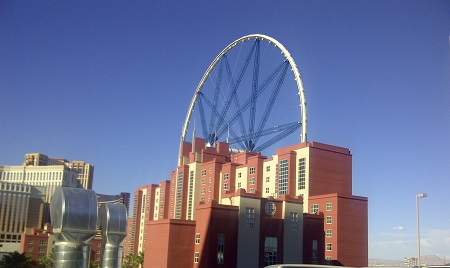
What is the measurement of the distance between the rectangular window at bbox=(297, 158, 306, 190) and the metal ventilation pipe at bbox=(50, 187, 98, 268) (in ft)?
148

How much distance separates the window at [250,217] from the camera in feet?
191

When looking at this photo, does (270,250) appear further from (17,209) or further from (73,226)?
(17,209)

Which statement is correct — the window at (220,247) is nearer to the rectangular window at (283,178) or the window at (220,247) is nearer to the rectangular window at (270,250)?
the rectangular window at (270,250)

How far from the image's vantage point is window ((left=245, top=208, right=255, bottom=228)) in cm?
5828

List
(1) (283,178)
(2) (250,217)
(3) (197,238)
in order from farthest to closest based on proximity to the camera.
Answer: (1) (283,178) < (2) (250,217) < (3) (197,238)

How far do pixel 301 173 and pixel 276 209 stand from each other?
363 inches

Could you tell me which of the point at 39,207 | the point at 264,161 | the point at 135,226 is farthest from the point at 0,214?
the point at 264,161

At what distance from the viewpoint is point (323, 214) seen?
212 feet

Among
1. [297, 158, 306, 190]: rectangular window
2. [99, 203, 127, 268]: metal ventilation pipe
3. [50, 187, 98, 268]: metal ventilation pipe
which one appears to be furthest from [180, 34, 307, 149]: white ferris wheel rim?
[50, 187, 98, 268]: metal ventilation pipe

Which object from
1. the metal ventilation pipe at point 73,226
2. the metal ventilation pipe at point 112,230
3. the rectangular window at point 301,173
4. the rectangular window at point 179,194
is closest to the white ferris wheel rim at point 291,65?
the rectangular window at point 301,173

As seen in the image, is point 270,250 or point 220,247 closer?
point 220,247

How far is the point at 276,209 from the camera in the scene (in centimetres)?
6206

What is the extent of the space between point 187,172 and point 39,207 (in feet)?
359

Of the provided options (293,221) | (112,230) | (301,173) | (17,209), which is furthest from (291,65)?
(17,209)
